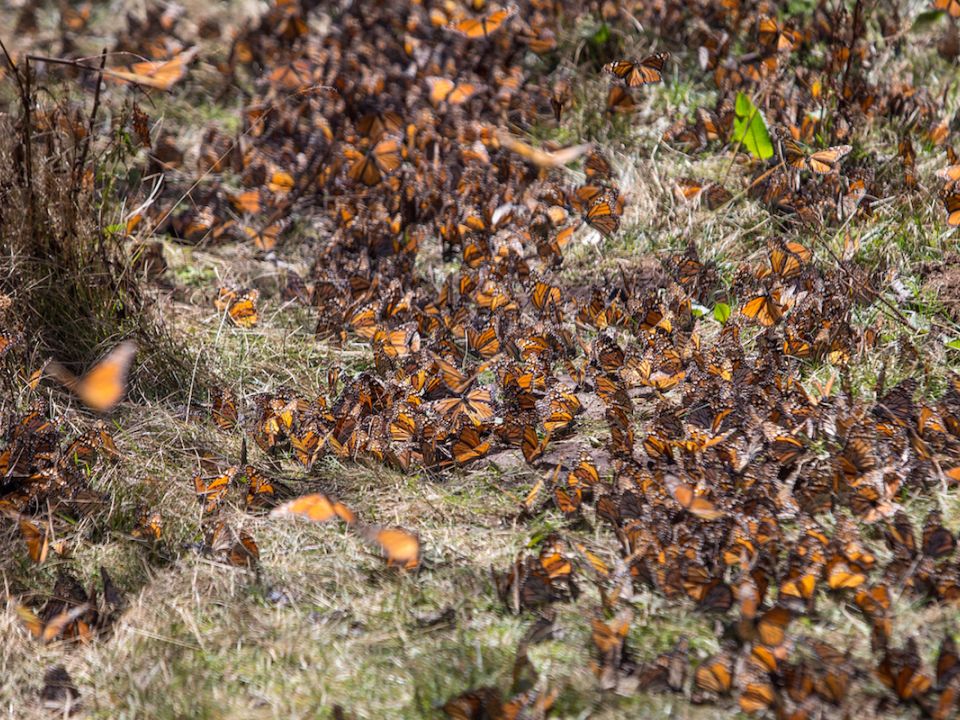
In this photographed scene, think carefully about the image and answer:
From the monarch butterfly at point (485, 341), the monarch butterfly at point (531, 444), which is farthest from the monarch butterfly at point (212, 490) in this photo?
the monarch butterfly at point (485, 341)

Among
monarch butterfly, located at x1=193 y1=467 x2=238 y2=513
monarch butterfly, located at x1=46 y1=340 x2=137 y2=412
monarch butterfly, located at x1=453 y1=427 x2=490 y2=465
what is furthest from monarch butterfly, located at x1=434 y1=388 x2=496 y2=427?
monarch butterfly, located at x1=46 y1=340 x2=137 y2=412

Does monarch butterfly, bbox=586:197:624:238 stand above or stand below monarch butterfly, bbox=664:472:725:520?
below

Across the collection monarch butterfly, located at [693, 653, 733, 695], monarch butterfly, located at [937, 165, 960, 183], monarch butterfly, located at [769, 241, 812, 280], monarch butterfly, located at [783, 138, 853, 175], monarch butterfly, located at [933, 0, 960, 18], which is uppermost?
monarch butterfly, located at [933, 0, 960, 18]

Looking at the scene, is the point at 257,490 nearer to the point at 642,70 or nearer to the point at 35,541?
the point at 35,541

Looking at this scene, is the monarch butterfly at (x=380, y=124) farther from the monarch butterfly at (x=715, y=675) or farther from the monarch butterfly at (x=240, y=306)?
the monarch butterfly at (x=715, y=675)

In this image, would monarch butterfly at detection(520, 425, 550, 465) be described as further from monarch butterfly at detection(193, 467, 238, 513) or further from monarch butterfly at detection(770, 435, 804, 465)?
monarch butterfly at detection(193, 467, 238, 513)
